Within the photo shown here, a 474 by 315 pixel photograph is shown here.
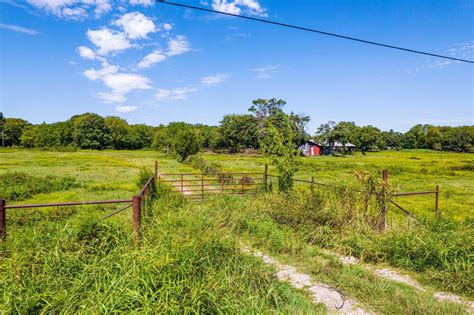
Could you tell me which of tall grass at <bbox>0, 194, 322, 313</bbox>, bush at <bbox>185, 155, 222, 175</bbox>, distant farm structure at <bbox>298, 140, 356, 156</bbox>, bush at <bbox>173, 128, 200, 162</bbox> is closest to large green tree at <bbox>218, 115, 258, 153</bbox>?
distant farm structure at <bbox>298, 140, 356, 156</bbox>

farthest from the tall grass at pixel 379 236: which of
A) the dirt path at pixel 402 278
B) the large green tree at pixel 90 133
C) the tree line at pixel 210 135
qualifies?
the large green tree at pixel 90 133

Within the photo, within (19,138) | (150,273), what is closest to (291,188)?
(150,273)

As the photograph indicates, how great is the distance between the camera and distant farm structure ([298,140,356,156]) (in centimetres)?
7582

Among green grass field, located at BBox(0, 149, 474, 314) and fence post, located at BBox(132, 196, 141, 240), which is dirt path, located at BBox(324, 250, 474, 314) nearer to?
green grass field, located at BBox(0, 149, 474, 314)

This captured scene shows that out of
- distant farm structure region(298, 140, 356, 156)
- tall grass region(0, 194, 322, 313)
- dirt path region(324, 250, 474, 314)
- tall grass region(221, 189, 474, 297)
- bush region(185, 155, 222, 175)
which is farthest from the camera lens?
distant farm structure region(298, 140, 356, 156)

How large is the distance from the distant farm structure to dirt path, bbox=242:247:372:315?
6764cm

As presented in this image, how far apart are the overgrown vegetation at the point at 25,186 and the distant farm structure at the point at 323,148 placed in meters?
60.5

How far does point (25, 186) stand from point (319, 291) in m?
18.0

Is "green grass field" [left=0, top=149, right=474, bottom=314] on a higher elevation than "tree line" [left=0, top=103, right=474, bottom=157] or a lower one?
lower

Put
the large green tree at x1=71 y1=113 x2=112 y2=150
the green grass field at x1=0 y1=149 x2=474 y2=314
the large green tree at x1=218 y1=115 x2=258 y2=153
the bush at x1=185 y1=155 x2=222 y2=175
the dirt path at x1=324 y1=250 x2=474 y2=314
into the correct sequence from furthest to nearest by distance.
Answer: the large green tree at x1=71 y1=113 x2=112 y2=150 → the large green tree at x1=218 y1=115 x2=258 y2=153 → the bush at x1=185 y1=155 x2=222 y2=175 → the dirt path at x1=324 y1=250 x2=474 y2=314 → the green grass field at x1=0 y1=149 x2=474 y2=314

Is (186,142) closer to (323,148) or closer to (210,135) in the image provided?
(210,135)

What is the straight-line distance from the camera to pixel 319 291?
4.98m

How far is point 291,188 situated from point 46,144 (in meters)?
99.8

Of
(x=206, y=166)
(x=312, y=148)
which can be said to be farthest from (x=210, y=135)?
(x=206, y=166)
